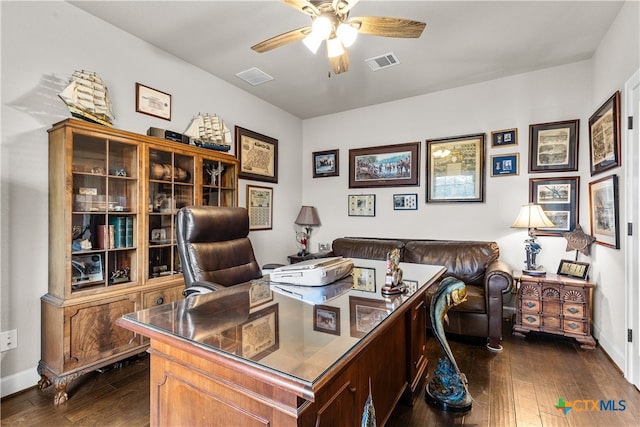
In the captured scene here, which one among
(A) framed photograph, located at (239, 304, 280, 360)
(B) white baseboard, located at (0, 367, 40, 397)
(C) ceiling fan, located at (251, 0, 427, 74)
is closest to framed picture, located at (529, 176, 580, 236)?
(C) ceiling fan, located at (251, 0, 427, 74)

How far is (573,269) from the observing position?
2.94 m

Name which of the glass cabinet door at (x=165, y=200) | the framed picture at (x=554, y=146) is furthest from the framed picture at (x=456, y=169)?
the glass cabinet door at (x=165, y=200)

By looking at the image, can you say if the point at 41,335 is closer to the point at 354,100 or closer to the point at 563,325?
the point at 354,100

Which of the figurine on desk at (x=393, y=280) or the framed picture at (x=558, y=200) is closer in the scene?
the figurine on desk at (x=393, y=280)

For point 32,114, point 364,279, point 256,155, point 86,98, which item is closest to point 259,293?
point 364,279

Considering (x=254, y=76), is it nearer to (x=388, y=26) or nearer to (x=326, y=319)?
(x=388, y=26)

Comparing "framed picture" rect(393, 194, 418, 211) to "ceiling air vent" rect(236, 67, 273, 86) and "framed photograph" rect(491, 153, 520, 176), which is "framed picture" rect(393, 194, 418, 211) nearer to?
"framed photograph" rect(491, 153, 520, 176)

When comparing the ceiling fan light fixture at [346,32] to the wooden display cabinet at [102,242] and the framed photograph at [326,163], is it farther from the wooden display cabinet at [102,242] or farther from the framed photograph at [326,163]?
the framed photograph at [326,163]

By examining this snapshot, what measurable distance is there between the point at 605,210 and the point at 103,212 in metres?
3.98

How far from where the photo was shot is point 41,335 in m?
2.14

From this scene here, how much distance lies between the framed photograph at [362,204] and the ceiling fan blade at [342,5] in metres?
2.77

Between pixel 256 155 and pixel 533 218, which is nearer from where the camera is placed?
pixel 533 218

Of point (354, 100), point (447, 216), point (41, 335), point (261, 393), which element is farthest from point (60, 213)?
point (447, 216)

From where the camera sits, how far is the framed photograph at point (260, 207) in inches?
153
